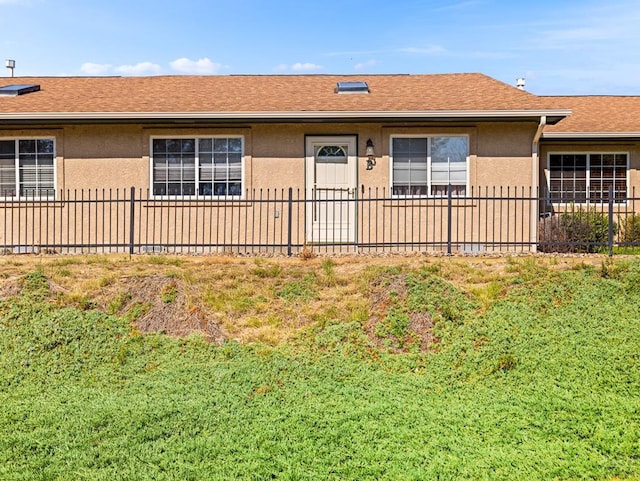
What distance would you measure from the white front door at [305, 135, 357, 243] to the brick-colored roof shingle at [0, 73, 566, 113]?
0.84 m

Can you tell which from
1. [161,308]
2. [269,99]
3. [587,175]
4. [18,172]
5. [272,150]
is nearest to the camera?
[161,308]

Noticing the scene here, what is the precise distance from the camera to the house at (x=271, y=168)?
42.1ft

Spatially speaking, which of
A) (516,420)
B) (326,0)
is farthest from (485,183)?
(516,420)

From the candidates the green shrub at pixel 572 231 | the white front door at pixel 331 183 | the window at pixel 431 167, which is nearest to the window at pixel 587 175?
the green shrub at pixel 572 231

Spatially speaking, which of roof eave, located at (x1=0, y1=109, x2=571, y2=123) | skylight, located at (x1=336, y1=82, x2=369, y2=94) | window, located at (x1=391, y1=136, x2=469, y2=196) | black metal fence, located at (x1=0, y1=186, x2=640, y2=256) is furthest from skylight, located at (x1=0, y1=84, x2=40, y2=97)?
window, located at (x1=391, y1=136, x2=469, y2=196)

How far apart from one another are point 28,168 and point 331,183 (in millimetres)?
6719

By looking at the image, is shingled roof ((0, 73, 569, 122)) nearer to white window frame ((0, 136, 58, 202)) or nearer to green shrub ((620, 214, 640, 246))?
white window frame ((0, 136, 58, 202))

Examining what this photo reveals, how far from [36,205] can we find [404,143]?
26.6ft

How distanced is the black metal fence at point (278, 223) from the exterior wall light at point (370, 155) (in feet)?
1.87

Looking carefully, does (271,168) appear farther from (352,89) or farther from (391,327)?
(391,327)

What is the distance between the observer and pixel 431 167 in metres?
13.1

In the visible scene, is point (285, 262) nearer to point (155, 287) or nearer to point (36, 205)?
point (155, 287)

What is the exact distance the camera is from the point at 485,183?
13.1m

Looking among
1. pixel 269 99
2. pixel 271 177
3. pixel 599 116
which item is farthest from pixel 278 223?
pixel 599 116
